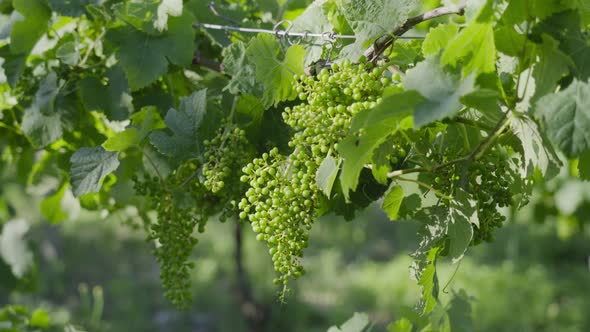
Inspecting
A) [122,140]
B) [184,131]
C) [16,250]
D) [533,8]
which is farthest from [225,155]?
[16,250]

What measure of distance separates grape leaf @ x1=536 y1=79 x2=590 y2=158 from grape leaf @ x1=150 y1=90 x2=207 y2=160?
A: 70 cm

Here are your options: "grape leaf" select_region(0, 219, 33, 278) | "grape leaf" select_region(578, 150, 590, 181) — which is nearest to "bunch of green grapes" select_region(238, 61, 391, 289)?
"grape leaf" select_region(578, 150, 590, 181)

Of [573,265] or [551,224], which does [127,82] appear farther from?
[551,224]

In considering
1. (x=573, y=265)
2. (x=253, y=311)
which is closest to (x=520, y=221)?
(x=573, y=265)

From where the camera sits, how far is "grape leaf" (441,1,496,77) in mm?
909

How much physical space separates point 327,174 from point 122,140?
53 centimetres

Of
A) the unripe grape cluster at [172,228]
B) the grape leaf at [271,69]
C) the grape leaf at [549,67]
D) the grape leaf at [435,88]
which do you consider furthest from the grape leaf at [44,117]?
the grape leaf at [549,67]

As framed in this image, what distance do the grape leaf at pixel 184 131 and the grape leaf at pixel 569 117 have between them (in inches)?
27.6

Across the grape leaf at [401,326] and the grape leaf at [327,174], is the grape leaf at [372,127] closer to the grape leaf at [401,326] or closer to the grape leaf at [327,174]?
the grape leaf at [327,174]

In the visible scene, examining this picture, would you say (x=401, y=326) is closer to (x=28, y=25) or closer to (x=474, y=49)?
(x=474, y=49)

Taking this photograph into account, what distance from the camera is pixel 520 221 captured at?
831cm

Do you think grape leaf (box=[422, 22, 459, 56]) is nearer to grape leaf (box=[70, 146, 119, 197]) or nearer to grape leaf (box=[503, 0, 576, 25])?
grape leaf (box=[503, 0, 576, 25])

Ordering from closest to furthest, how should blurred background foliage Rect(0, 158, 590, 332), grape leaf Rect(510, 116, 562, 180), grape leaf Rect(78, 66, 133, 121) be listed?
grape leaf Rect(510, 116, 562, 180), grape leaf Rect(78, 66, 133, 121), blurred background foliage Rect(0, 158, 590, 332)

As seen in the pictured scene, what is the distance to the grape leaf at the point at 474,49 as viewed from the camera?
909 mm
